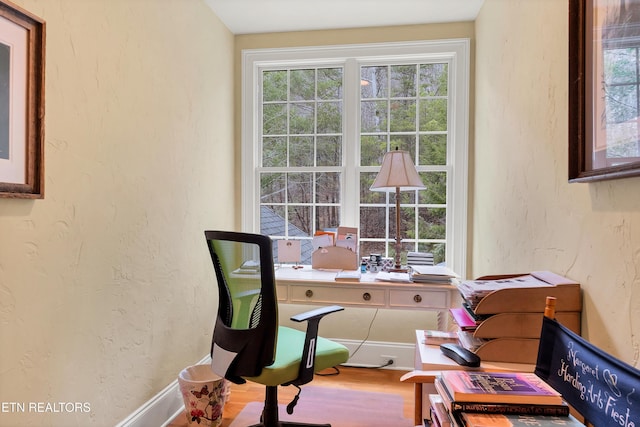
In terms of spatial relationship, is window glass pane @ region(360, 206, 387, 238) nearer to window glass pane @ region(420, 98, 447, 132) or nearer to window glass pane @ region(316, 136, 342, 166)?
window glass pane @ region(316, 136, 342, 166)

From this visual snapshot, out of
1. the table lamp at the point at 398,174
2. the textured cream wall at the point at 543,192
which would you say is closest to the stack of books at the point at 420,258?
the table lamp at the point at 398,174

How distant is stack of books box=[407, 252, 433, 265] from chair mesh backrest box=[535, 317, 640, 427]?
1.75m

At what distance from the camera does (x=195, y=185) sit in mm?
2350

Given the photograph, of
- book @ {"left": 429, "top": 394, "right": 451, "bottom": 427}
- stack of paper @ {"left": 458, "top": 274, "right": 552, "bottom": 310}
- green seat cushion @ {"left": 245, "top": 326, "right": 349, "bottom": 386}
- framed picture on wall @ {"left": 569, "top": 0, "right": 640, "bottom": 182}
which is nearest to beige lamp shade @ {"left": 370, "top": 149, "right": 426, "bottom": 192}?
green seat cushion @ {"left": 245, "top": 326, "right": 349, "bottom": 386}

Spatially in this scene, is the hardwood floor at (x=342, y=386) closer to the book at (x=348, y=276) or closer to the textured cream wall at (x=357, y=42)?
the textured cream wall at (x=357, y=42)

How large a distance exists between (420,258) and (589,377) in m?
1.96

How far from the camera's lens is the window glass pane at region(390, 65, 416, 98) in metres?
2.84

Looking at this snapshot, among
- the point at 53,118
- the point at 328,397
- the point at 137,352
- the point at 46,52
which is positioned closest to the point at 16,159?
the point at 53,118

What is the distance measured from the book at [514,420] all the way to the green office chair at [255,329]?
3.07 feet

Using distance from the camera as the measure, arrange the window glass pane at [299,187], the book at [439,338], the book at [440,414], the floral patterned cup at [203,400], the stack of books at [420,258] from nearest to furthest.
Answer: the book at [440,414] → the book at [439,338] → the floral patterned cup at [203,400] → the stack of books at [420,258] → the window glass pane at [299,187]

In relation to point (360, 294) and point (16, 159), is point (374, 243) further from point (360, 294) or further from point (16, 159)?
point (16, 159)

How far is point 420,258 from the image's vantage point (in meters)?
2.66

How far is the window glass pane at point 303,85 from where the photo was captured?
9.73 feet

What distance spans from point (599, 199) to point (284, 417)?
1.91 metres
